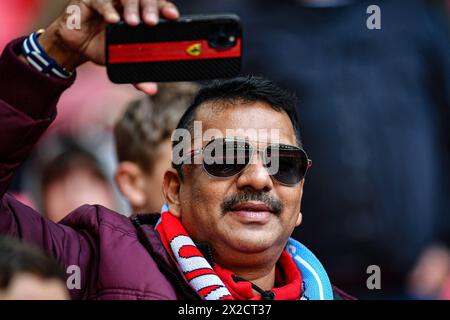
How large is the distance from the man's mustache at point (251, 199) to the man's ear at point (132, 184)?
1132 millimetres

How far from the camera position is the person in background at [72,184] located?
467 cm

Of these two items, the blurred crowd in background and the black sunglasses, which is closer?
the black sunglasses

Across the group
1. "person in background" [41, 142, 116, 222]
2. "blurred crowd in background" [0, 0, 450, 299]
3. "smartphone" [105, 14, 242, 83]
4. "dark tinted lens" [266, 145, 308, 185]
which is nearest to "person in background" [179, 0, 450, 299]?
"blurred crowd in background" [0, 0, 450, 299]

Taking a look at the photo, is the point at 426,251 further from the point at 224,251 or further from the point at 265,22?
the point at 224,251

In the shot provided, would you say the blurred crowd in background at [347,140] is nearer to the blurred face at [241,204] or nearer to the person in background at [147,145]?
the person in background at [147,145]

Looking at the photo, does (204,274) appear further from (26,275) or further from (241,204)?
(26,275)

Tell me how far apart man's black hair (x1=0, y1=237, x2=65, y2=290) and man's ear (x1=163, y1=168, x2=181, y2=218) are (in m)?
0.91

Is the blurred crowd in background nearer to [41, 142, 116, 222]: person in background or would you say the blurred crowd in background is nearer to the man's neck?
[41, 142, 116, 222]: person in background

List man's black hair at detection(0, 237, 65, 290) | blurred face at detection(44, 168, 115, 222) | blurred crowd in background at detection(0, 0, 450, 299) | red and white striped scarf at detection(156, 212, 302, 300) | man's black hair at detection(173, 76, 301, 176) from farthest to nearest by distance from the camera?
1. blurred crowd in background at detection(0, 0, 450, 299)
2. blurred face at detection(44, 168, 115, 222)
3. man's black hair at detection(173, 76, 301, 176)
4. red and white striped scarf at detection(156, 212, 302, 300)
5. man's black hair at detection(0, 237, 65, 290)

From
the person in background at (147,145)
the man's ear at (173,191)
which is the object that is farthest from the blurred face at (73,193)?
the man's ear at (173,191)

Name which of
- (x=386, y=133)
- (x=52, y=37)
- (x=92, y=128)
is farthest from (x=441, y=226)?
(x=52, y=37)

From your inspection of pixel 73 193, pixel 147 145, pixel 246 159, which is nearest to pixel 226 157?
pixel 246 159

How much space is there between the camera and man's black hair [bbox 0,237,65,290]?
2215 mm

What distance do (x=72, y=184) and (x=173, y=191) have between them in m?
1.56
